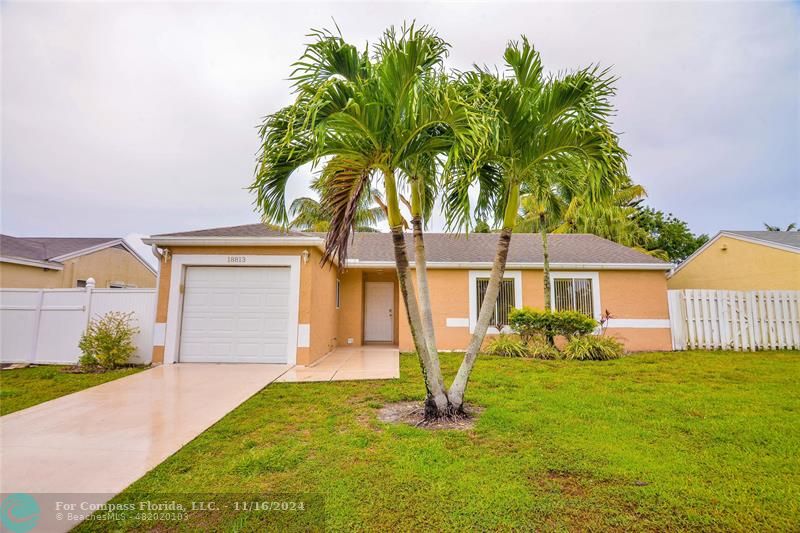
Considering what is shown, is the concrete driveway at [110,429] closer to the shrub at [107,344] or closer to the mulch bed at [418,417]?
the shrub at [107,344]

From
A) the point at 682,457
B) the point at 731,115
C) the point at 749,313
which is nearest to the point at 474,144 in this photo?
the point at 682,457

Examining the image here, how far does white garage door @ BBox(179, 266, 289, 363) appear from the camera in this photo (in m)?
8.99

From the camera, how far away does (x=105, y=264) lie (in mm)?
15852

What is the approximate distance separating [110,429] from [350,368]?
486cm

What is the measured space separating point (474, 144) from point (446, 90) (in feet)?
2.39

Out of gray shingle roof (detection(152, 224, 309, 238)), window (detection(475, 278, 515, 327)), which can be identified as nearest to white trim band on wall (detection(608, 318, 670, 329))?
window (detection(475, 278, 515, 327))

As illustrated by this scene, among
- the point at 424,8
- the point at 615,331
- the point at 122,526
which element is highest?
the point at 424,8

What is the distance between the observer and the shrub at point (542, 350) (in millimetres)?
9914

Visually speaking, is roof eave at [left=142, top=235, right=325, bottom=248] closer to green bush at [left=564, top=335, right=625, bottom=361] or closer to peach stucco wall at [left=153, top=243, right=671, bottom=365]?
peach stucco wall at [left=153, top=243, right=671, bottom=365]

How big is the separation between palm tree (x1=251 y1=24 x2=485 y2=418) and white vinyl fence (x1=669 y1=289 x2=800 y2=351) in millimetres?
10967

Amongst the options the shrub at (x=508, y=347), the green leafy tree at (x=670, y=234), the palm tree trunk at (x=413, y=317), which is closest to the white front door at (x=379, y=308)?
the shrub at (x=508, y=347)

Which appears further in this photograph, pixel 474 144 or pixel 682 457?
pixel 474 144

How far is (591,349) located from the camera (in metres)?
9.81

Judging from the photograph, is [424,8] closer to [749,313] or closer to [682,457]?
[682,457]
